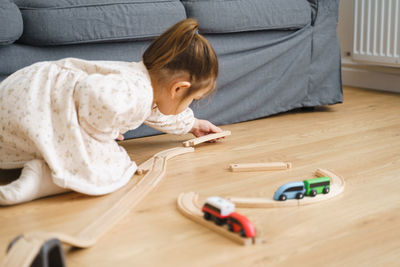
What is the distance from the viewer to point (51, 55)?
1405 millimetres

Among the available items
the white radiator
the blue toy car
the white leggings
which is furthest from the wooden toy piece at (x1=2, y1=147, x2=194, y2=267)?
the white radiator

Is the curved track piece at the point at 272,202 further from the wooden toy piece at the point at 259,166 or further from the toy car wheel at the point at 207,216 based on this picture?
the wooden toy piece at the point at 259,166

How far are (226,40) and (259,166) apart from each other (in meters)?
0.62

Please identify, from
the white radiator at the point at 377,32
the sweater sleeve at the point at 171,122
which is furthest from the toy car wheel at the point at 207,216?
the white radiator at the point at 377,32

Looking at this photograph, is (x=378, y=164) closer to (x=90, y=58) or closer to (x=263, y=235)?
(x=263, y=235)

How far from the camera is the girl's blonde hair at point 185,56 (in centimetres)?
115

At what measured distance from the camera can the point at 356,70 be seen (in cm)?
260

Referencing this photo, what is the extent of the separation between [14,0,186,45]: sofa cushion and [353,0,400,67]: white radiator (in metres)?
1.20

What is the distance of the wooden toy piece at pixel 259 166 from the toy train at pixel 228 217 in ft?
1.05

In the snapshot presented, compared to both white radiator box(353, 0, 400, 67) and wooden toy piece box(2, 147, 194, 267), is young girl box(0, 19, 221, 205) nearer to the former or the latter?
wooden toy piece box(2, 147, 194, 267)

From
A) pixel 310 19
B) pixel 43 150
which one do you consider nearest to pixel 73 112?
pixel 43 150

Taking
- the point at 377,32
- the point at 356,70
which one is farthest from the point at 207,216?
the point at 356,70

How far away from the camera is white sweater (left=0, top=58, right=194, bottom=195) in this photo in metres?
1.08

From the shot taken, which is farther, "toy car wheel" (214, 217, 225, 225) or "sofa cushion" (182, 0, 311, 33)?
"sofa cushion" (182, 0, 311, 33)
